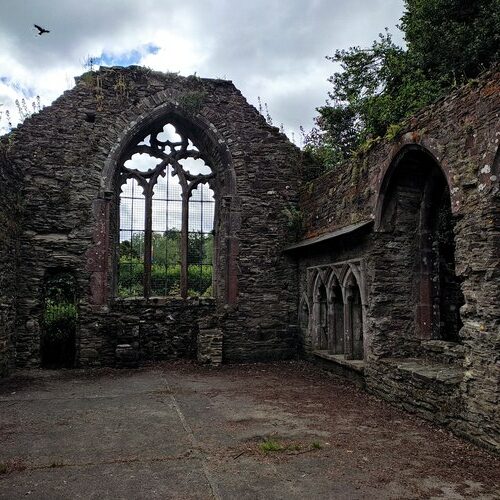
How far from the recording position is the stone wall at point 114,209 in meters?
9.95

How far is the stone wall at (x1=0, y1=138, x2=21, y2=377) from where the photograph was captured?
8.73 metres

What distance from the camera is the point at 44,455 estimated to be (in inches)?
172

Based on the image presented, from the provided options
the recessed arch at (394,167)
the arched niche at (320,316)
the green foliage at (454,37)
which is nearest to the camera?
the recessed arch at (394,167)

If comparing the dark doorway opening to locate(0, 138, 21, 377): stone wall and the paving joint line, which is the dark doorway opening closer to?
locate(0, 138, 21, 377): stone wall

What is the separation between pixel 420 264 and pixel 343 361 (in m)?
2.00

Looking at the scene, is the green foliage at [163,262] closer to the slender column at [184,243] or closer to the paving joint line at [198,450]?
the slender column at [184,243]

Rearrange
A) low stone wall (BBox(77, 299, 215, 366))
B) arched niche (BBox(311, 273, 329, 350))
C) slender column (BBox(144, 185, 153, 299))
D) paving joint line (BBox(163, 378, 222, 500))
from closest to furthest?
paving joint line (BBox(163, 378, 222, 500)) → arched niche (BBox(311, 273, 329, 350)) → low stone wall (BBox(77, 299, 215, 366)) → slender column (BBox(144, 185, 153, 299))

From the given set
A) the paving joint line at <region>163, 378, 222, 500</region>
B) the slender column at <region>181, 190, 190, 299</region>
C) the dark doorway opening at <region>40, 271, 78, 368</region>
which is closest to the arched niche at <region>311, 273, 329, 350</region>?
the slender column at <region>181, 190, 190, 299</region>

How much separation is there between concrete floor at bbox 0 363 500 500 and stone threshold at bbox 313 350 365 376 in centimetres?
32

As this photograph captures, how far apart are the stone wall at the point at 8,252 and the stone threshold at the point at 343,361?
18.4 ft

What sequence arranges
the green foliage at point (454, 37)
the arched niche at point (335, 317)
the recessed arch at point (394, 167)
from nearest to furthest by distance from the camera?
the recessed arch at point (394, 167), the arched niche at point (335, 317), the green foliage at point (454, 37)

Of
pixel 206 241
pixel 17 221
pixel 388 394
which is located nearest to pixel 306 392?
pixel 388 394

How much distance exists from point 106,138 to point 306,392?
671 centimetres

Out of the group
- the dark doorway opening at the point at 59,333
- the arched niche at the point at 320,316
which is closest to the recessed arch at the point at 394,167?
the arched niche at the point at 320,316
